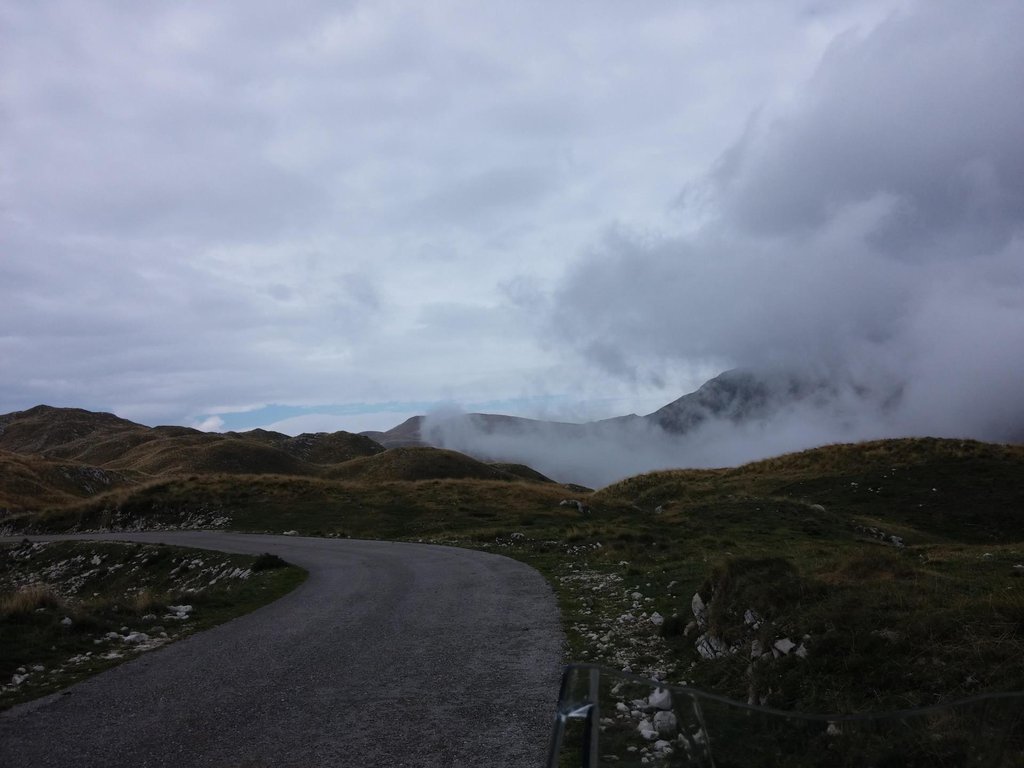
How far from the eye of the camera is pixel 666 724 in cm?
530

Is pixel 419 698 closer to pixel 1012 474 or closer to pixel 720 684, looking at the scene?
pixel 720 684

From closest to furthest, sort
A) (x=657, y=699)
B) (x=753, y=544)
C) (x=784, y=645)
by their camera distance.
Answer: (x=657, y=699) → (x=784, y=645) → (x=753, y=544)

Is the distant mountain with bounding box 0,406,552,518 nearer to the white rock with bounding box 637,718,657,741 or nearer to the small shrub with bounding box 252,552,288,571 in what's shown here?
the small shrub with bounding box 252,552,288,571

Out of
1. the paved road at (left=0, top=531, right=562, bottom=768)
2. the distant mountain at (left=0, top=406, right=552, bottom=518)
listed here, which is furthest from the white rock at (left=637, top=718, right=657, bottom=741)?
the distant mountain at (left=0, top=406, right=552, bottom=518)

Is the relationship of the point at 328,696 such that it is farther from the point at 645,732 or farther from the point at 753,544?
the point at 753,544

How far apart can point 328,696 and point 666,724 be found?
19.0ft

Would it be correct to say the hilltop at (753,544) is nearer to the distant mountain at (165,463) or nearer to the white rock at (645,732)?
the distant mountain at (165,463)

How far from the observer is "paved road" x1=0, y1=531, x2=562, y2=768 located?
720cm

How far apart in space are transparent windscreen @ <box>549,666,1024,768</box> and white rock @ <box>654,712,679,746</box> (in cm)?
6

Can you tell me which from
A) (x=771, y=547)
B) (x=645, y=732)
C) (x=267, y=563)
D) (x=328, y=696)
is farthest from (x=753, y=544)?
(x=645, y=732)

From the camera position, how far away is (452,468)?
13438 cm

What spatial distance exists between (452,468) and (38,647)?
12303 cm

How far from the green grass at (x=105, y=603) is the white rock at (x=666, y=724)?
922 cm

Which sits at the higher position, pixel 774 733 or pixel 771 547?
pixel 774 733
